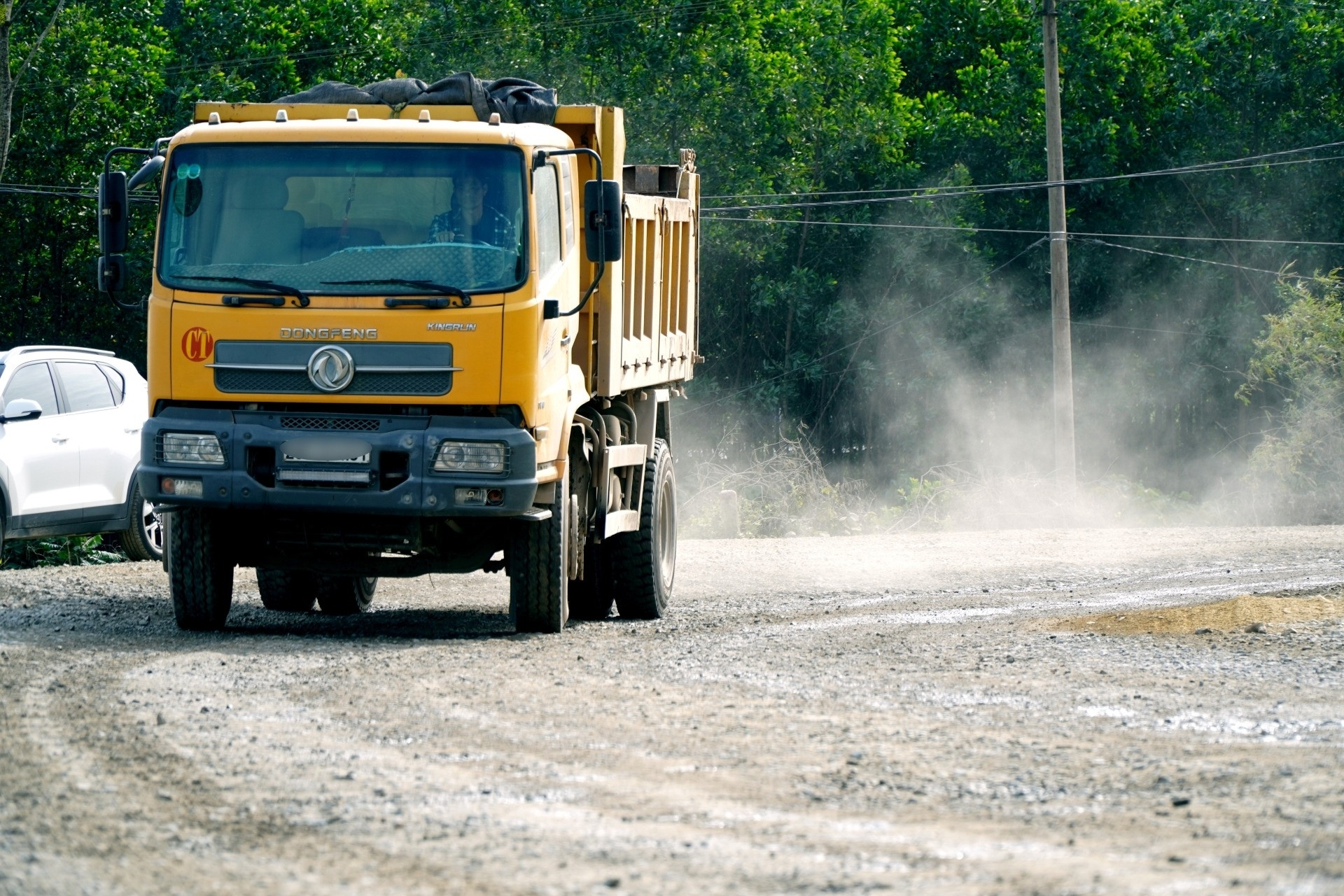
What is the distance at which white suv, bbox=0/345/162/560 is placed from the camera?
1464cm

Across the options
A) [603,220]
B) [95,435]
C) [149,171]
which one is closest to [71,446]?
[95,435]

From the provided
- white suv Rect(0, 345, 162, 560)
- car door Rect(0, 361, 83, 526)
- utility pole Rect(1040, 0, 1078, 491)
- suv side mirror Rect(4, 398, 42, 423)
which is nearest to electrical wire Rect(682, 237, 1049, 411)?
utility pole Rect(1040, 0, 1078, 491)

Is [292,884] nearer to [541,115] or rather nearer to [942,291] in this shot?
[541,115]

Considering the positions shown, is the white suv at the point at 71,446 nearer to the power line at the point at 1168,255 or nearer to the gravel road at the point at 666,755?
the gravel road at the point at 666,755

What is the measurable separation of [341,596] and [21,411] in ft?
11.2

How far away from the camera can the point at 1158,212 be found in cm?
4388

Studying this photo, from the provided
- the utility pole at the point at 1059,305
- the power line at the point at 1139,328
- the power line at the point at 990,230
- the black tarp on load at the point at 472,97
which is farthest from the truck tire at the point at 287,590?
the power line at the point at 1139,328

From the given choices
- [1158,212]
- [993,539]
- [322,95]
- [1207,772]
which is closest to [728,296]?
[1158,212]

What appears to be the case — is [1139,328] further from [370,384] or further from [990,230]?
[370,384]

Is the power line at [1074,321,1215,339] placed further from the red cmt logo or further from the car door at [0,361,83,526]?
the red cmt logo

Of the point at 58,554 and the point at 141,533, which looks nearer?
the point at 141,533

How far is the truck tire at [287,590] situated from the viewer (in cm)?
1286

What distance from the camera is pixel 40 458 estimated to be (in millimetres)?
14844

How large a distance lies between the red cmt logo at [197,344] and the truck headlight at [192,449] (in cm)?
42
